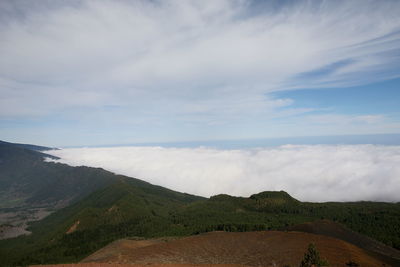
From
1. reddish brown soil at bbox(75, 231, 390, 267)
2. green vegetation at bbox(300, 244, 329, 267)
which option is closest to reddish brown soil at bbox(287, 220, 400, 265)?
reddish brown soil at bbox(75, 231, 390, 267)

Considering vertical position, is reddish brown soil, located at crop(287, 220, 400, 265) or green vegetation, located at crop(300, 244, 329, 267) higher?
reddish brown soil, located at crop(287, 220, 400, 265)

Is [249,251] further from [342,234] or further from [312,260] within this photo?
[342,234]

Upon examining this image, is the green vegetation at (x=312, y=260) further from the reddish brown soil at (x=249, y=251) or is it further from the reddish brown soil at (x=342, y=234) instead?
the reddish brown soil at (x=342, y=234)

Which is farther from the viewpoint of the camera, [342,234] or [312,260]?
[342,234]

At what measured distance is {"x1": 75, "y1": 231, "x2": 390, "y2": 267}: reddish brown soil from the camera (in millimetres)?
77556

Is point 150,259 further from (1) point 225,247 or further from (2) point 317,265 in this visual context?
(2) point 317,265

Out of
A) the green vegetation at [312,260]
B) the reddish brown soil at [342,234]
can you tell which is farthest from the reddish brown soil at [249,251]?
the reddish brown soil at [342,234]

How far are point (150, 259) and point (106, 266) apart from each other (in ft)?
63.9

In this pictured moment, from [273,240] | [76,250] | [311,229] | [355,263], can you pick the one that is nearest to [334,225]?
[311,229]

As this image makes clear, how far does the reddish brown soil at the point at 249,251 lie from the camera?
7756 cm

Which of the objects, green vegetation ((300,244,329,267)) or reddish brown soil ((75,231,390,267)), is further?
reddish brown soil ((75,231,390,267))

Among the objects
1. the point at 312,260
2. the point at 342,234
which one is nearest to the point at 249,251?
the point at 312,260

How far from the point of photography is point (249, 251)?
8500cm

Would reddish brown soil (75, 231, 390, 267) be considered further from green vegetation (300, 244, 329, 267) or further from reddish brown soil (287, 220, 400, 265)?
reddish brown soil (287, 220, 400, 265)
